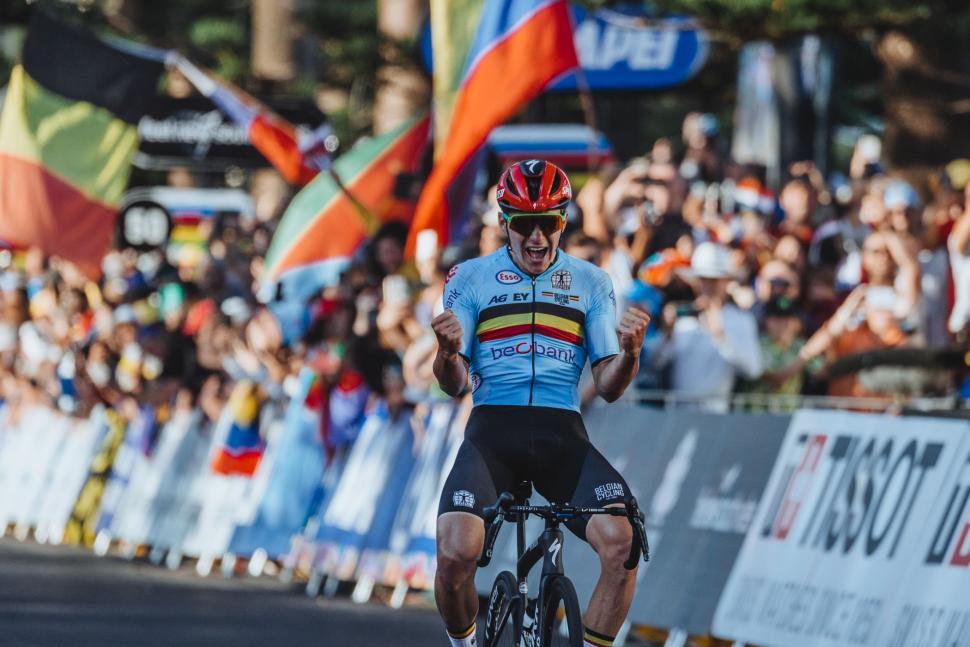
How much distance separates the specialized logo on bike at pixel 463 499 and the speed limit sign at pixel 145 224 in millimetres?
18376

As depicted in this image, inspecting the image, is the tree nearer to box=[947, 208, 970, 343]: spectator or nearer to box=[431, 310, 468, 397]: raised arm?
box=[947, 208, 970, 343]: spectator

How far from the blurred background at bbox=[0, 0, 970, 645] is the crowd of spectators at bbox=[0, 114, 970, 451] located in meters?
0.03

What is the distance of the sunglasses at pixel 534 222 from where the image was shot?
9008mm

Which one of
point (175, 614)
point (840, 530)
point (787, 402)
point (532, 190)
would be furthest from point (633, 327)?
point (175, 614)

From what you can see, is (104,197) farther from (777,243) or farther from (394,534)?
(777,243)

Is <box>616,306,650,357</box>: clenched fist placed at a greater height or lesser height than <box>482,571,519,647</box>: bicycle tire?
greater

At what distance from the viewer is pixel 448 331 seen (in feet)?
27.8

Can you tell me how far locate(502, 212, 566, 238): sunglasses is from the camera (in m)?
9.01

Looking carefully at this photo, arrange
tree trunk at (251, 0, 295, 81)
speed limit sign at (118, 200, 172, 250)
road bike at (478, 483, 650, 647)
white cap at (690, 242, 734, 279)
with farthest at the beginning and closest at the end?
tree trunk at (251, 0, 295, 81)
speed limit sign at (118, 200, 172, 250)
white cap at (690, 242, 734, 279)
road bike at (478, 483, 650, 647)

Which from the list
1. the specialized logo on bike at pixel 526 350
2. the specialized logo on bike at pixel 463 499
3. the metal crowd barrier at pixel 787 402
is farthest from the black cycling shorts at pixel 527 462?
the metal crowd barrier at pixel 787 402

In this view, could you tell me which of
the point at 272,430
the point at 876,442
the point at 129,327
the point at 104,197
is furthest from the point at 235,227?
the point at 876,442

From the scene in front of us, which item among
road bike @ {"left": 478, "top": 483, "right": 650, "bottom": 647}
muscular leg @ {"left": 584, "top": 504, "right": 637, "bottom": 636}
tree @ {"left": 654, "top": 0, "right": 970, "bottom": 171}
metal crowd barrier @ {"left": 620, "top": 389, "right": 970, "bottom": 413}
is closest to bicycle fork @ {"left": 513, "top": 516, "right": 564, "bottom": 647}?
road bike @ {"left": 478, "top": 483, "right": 650, "bottom": 647}

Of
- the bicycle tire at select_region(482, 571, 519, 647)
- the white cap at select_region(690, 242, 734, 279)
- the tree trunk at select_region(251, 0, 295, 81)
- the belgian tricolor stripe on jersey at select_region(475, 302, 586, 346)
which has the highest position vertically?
the tree trunk at select_region(251, 0, 295, 81)

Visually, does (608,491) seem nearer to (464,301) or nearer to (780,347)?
(464,301)
